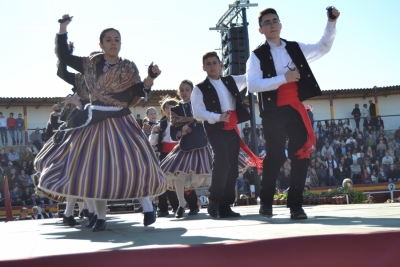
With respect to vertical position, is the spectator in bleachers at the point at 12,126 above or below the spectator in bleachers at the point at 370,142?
above

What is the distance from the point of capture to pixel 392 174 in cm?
2172

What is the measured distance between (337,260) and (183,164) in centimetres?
549

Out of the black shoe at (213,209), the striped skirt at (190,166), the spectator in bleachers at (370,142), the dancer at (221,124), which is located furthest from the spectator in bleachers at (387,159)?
the black shoe at (213,209)

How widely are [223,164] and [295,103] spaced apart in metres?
1.25

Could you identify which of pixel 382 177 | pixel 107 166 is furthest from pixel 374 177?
pixel 107 166

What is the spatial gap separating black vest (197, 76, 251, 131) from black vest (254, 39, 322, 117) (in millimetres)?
912

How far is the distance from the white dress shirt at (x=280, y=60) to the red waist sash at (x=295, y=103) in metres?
0.13

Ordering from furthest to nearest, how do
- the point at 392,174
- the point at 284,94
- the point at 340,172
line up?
the point at 392,174, the point at 340,172, the point at 284,94

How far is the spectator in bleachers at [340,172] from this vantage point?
21272mm

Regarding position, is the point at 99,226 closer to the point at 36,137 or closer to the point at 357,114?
the point at 36,137

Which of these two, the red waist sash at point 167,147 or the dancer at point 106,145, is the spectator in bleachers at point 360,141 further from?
the dancer at point 106,145

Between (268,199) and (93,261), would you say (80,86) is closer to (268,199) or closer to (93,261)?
(268,199)

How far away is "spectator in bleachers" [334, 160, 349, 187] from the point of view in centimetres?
2127

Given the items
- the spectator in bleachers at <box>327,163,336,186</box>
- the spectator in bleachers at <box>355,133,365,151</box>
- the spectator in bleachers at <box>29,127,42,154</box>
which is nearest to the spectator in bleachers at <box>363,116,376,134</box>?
the spectator in bleachers at <box>355,133,365,151</box>
